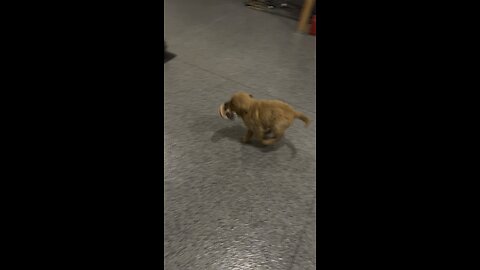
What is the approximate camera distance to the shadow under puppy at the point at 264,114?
39.4 inches

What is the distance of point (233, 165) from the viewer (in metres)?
1.10

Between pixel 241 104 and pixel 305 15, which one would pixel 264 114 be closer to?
pixel 241 104

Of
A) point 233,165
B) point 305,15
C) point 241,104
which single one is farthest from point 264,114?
point 305,15

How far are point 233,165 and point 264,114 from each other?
0.68 ft

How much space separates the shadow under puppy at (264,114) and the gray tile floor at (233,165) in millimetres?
132

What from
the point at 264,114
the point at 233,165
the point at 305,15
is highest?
the point at 305,15

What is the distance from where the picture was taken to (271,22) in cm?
218

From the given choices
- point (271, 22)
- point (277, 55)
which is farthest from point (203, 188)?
point (271, 22)

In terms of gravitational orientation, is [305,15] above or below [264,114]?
above

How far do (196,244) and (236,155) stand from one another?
0.36m

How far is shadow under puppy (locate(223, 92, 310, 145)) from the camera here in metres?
1.00

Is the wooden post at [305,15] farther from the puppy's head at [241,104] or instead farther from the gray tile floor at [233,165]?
the puppy's head at [241,104]

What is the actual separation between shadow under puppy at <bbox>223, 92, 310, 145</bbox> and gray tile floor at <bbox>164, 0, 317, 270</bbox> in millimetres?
132
